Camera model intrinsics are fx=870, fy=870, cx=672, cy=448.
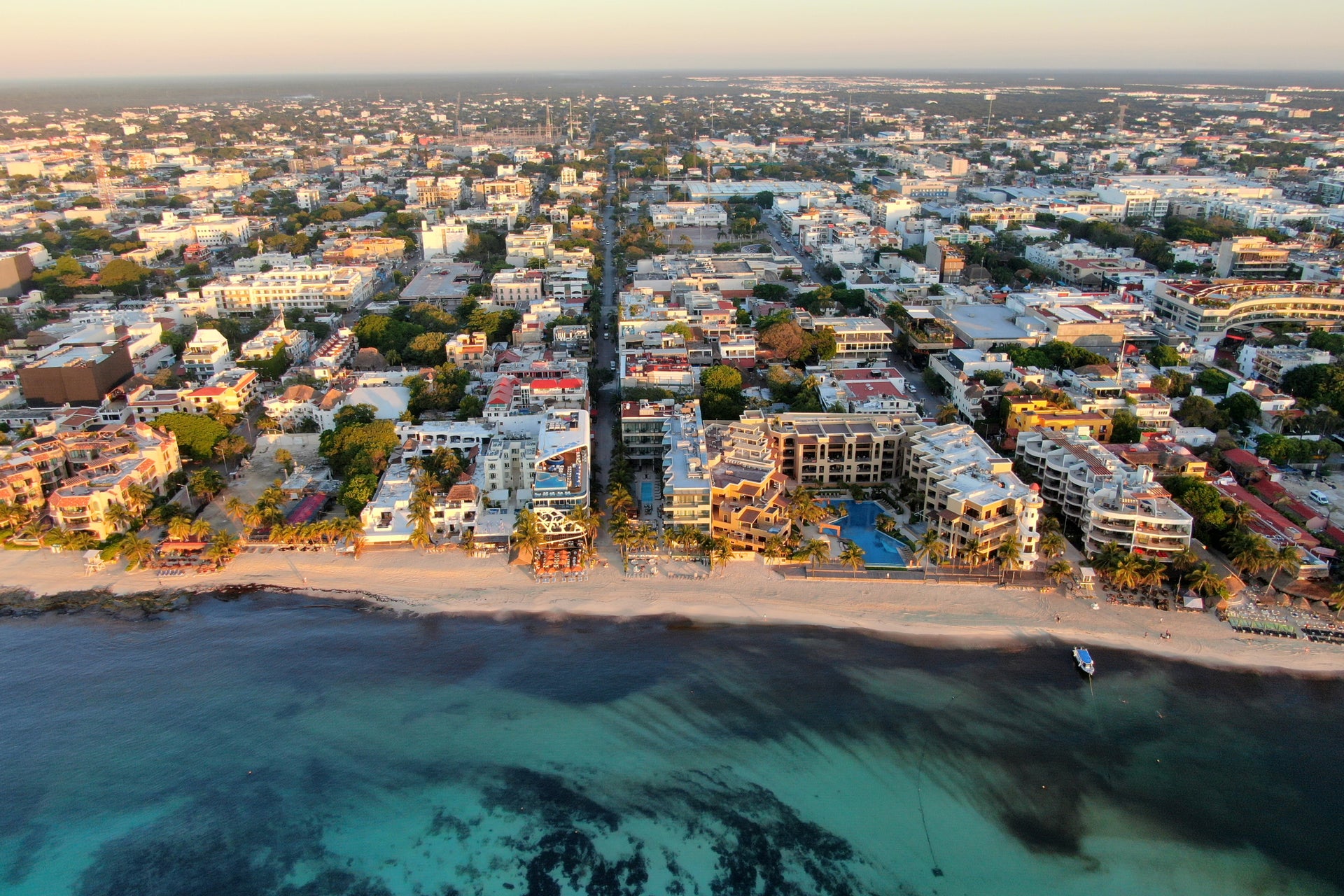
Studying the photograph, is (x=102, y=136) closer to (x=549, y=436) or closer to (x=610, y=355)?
(x=610, y=355)

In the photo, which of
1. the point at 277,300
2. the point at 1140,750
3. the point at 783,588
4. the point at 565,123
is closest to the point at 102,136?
the point at 565,123

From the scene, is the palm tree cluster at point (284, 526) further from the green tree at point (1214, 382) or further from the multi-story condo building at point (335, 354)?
the green tree at point (1214, 382)

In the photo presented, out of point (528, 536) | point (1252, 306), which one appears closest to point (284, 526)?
point (528, 536)

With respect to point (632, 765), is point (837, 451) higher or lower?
higher

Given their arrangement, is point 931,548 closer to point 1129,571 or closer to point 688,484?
point 1129,571

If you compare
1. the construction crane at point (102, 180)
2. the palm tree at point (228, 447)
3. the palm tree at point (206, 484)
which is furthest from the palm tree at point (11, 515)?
the construction crane at point (102, 180)
